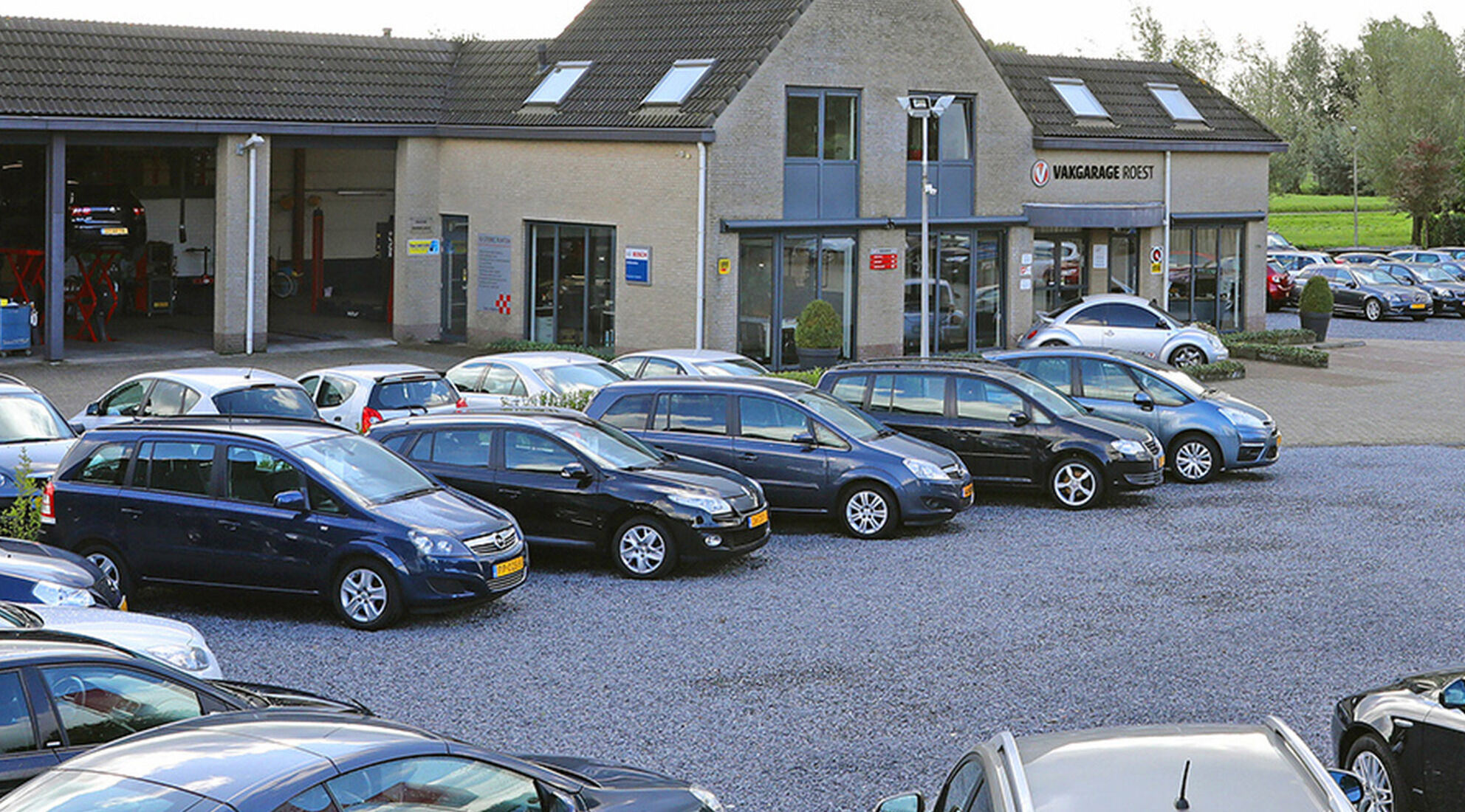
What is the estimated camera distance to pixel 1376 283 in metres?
45.8

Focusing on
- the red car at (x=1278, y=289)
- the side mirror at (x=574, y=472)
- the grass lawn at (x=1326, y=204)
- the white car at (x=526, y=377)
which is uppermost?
the grass lawn at (x=1326, y=204)

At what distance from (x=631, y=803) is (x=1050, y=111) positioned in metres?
30.2

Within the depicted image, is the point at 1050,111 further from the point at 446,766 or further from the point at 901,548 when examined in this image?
the point at 446,766

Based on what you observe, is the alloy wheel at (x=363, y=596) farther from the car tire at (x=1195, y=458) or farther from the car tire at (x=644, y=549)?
the car tire at (x=1195, y=458)

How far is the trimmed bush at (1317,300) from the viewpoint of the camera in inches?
1470

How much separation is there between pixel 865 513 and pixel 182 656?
8.73m

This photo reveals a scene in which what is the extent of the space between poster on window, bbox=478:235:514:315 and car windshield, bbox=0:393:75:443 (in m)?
14.5

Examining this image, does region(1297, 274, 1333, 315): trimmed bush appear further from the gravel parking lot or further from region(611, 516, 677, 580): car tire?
region(611, 516, 677, 580): car tire

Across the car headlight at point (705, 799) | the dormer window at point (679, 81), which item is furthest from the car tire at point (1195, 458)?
the car headlight at point (705, 799)

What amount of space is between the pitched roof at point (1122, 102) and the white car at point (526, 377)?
14.9 meters

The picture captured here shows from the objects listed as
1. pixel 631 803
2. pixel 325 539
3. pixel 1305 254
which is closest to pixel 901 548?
pixel 325 539

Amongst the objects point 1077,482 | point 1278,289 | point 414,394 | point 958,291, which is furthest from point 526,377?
point 1278,289

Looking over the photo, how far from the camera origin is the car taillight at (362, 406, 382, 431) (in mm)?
19297

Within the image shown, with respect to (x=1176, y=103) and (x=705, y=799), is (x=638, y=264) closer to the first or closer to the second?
Answer: (x=1176, y=103)
